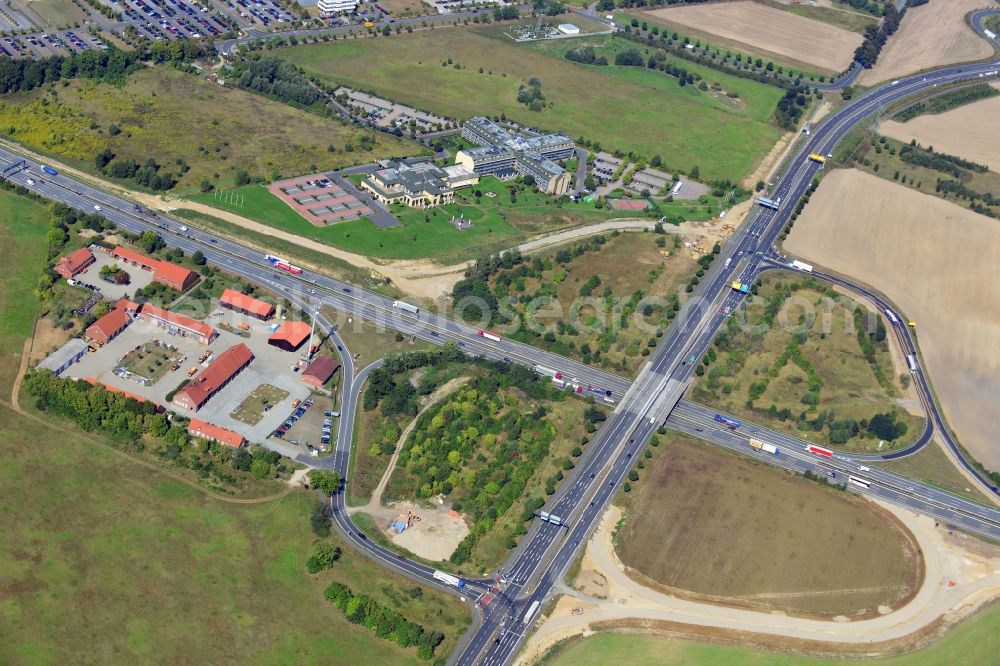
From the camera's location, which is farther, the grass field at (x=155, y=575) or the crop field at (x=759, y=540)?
the crop field at (x=759, y=540)

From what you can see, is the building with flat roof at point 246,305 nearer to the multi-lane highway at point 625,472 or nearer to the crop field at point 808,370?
the multi-lane highway at point 625,472

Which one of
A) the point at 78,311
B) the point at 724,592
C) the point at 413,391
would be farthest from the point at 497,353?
the point at 78,311

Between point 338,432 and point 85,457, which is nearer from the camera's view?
point 85,457

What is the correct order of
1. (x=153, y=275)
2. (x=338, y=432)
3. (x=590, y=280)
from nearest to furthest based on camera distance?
(x=338, y=432) < (x=153, y=275) < (x=590, y=280)

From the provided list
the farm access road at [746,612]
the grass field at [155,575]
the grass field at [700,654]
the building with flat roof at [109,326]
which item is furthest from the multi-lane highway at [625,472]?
the building with flat roof at [109,326]

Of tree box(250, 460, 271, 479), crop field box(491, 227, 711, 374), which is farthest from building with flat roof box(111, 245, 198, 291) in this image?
crop field box(491, 227, 711, 374)

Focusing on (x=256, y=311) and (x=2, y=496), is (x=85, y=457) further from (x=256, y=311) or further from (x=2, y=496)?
(x=256, y=311)

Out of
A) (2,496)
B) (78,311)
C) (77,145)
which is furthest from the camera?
(77,145)

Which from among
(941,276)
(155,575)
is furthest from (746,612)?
(941,276)
